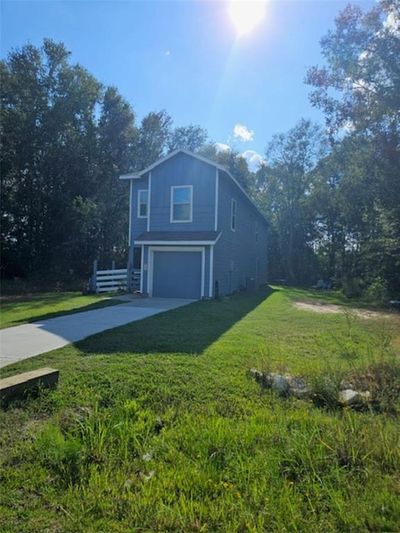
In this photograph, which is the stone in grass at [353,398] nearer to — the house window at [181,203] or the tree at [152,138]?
the house window at [181,203]

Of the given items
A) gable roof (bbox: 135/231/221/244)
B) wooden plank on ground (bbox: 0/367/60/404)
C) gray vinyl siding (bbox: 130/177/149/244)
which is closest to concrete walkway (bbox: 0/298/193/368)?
wooden plank on ground (bbox: 0/367/60/404)

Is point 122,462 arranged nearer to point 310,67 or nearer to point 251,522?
point 251,522

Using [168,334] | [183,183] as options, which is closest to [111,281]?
[183,183]

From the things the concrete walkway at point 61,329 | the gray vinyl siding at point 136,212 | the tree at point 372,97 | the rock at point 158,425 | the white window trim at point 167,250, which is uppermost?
the tree at point 372,97

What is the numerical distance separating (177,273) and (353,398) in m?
10.9

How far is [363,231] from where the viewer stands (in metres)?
26.4

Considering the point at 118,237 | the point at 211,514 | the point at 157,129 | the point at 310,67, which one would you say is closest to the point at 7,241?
the point at 118,237

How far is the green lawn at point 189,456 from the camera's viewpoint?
2.26 metres

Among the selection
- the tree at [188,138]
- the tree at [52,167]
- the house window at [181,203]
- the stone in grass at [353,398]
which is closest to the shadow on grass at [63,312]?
the house window at [181,203]

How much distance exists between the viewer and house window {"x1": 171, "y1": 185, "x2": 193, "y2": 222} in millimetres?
14539

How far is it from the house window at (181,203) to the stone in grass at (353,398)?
11.2 m

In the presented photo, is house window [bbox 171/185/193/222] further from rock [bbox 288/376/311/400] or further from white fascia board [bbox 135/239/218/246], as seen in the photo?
rock [bbox 288/376/311/400]

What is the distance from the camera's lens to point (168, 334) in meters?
7.08

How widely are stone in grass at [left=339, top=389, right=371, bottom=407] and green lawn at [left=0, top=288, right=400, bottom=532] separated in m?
0.21
